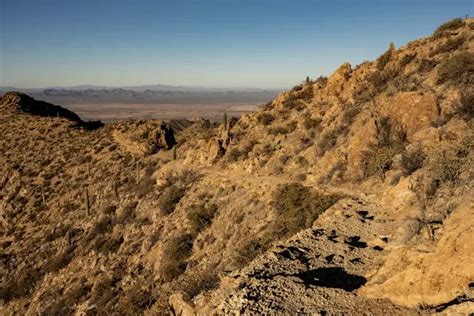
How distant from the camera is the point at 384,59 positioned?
2578 cm

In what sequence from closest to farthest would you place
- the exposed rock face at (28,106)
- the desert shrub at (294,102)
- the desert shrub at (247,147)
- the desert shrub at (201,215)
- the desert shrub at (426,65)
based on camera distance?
the desert shrub at (201,215) → the desert shrub at (426,65) → the desert shrub at (247,147) → the desert shrub at (294,102) → the exposed rock face at (28,106)

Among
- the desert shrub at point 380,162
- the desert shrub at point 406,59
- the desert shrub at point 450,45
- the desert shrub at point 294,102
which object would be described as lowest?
the desert shrub at point 380,162

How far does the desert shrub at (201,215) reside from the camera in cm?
2106

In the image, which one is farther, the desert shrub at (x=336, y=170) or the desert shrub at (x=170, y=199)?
the desert shrub at (x=170, y=199)

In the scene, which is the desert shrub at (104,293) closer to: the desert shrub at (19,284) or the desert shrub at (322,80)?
the desert shrub at (19,284)

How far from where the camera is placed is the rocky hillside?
814 cm

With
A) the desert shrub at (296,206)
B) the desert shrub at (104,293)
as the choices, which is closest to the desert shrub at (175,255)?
the desert shrub at (104,293)

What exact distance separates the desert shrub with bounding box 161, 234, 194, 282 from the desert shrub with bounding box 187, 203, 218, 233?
2.45ft

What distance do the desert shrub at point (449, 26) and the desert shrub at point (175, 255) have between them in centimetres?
2175

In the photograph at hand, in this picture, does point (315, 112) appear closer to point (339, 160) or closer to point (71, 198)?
point (339, 160)

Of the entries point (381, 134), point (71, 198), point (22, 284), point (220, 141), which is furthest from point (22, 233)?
point (381, 134)

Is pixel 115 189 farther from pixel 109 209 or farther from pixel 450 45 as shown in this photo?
pixel 450 45

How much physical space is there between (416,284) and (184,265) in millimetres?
13639

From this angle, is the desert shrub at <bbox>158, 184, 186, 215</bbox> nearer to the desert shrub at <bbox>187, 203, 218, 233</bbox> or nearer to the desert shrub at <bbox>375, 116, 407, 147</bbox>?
the desert shrub at <bbox>187, 203, 218, 233</bbox>
